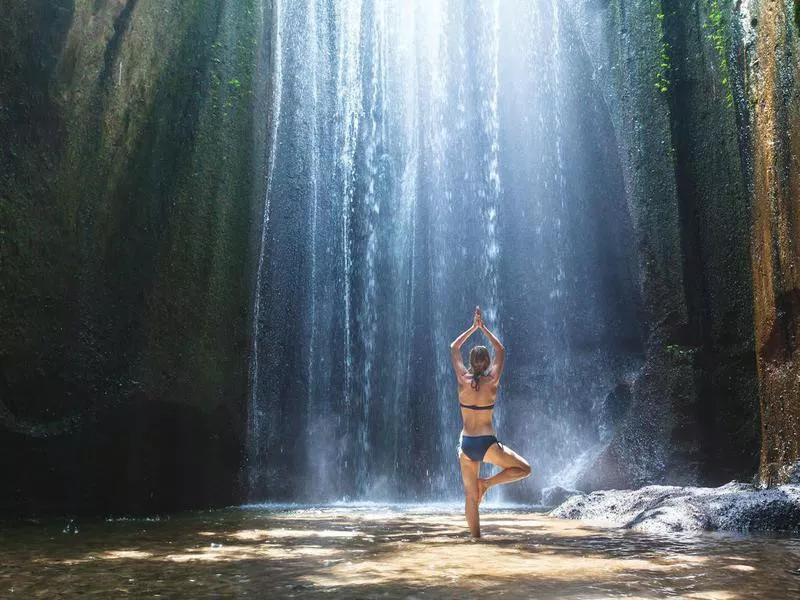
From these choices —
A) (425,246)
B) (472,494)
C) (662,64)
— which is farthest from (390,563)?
(425,246)

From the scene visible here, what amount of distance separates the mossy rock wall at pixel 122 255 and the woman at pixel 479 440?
4.47 metres

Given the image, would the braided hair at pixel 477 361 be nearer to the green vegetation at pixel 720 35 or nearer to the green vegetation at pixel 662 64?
the green vegetation at pixel 720 35

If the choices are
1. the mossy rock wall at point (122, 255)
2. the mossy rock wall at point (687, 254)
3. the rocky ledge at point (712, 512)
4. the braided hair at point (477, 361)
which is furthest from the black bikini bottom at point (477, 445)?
the mossy rock wall at point (687, 254)

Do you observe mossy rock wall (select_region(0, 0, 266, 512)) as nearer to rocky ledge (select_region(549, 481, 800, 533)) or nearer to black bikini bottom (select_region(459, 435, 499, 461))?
black bikini bottom (select_region(459, 435, 499, 461))

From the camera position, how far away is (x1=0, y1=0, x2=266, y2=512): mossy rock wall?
23.9 ft

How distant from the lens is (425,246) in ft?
48.3

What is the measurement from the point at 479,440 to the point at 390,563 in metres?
1.49

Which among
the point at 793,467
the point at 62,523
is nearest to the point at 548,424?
the point at 793,467

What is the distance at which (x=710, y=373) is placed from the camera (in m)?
9.83

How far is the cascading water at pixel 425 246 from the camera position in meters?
12.7

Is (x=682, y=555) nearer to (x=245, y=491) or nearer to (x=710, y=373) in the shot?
(x=710, y=373)

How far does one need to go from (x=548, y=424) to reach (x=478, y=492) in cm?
796

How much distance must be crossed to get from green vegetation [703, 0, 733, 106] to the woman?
674 centimetres

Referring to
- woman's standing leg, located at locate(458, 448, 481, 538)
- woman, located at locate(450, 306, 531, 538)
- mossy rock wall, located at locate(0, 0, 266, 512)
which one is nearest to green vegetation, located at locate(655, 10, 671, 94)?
mossy rock wall, located at locate(0, 0, 266, 512)
